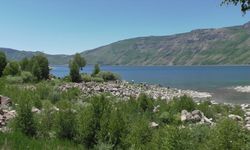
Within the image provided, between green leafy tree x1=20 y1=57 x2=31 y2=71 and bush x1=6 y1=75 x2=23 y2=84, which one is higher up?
Result: green leafy tree x1=20 y1=57 x2=31 y2=71

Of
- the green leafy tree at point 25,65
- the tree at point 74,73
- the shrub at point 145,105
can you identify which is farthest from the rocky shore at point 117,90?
the green leafy tree at point 25,65

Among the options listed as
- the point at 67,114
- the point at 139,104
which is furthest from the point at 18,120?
the point at 139,104

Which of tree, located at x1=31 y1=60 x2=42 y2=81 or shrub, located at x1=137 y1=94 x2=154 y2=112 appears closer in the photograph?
shrub, located at x1=137 y1=94 x2=154 y2=112

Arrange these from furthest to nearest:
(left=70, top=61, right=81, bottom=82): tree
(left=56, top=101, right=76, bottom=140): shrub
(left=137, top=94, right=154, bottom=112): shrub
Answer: (left=70, top=61, right=81, bottom=82): tree, (left=137, top=94, right=154, bottom=112): shrub, (left=56, top=101, right=76, bottom=140): shrub

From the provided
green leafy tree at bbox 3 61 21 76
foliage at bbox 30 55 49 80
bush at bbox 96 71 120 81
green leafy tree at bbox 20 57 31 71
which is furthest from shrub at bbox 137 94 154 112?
bush at bbox 96 71 120 81

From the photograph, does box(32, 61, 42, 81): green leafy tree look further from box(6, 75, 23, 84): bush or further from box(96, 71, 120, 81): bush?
box(96, 71, 120, 81): bush

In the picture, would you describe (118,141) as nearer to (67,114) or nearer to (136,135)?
(136,135)

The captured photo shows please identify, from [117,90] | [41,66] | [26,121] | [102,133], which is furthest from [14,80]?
[102,133]

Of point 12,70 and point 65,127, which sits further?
point 12,70

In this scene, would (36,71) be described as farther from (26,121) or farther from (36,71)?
(26,121)

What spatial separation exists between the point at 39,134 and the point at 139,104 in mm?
17014

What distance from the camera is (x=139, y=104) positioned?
37.2 metres

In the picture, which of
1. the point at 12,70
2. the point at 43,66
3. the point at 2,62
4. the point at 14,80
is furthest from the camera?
the point at 43,66

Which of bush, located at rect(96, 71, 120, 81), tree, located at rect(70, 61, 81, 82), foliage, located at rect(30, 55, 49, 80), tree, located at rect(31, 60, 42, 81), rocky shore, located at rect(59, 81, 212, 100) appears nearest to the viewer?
rocky shore, located at rect(59, 81, 212, 100)
